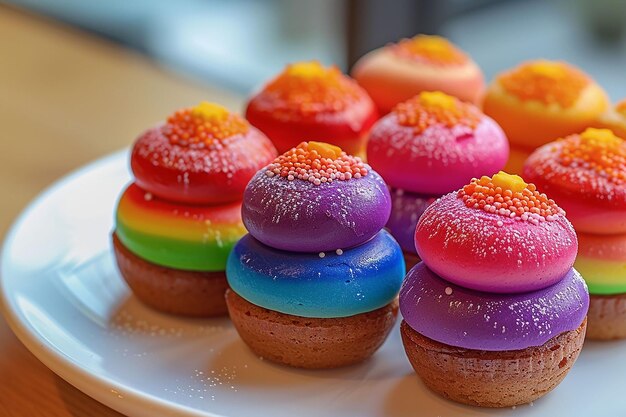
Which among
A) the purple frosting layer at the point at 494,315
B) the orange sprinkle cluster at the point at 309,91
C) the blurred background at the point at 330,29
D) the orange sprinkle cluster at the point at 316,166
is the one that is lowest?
the blurred background at the point at 330,29

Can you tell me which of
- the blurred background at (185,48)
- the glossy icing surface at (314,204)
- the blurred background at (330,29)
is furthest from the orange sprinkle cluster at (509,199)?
the blurred background at (330,29)

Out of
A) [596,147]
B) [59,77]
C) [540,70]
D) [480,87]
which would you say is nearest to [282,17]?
[59,77]

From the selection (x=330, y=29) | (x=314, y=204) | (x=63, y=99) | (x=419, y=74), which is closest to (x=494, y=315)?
(x=314, y=204)

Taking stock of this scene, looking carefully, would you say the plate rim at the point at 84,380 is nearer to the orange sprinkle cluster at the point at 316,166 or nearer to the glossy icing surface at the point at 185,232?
the glossy icing surface at the point at 185,232

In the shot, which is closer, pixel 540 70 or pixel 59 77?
pixel 540 70

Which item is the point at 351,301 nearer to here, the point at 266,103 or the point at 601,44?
the point at 266,103

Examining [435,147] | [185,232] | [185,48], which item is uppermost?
[435,147]

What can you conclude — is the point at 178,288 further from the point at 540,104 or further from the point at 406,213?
the point at 540,104
